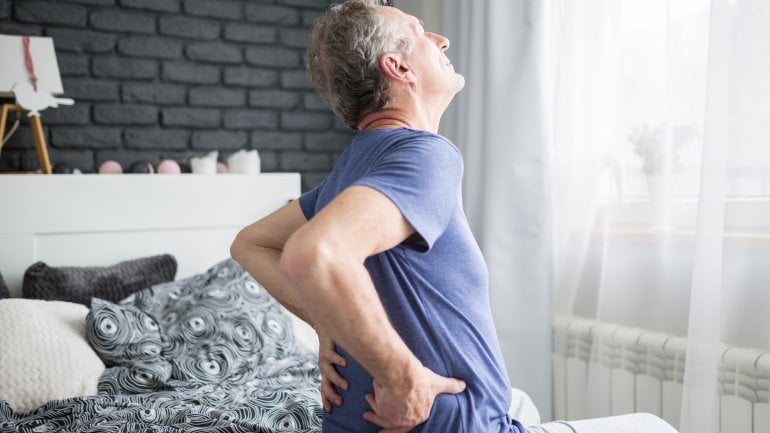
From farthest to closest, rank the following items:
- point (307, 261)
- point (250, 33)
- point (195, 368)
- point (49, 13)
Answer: point (250, 33) → point (49, 13) → point (195, 368) → point (307, 261)

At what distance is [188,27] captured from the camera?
3.50 m

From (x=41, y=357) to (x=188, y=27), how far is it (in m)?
1.81

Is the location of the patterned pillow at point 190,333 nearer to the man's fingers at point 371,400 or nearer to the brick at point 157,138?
the brick at point 157,138

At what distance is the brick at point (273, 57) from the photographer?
3662mm

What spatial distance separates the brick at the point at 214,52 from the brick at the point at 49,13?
0.48 m

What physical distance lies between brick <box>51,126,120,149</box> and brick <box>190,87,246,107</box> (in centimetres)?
39

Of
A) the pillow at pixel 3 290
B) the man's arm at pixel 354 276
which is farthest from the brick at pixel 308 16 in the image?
the man's arm at pixel 354 276

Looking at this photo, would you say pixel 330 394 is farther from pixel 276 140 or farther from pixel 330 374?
pixel 276 140

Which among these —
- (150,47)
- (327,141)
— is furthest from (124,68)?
(327,141)

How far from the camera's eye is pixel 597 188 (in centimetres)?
249

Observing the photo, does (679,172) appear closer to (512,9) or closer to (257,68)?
(512,9)

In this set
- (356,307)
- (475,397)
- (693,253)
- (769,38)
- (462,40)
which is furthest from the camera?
(462,40)

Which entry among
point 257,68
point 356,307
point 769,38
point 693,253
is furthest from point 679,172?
point 257,68

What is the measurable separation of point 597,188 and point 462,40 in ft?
3.03
